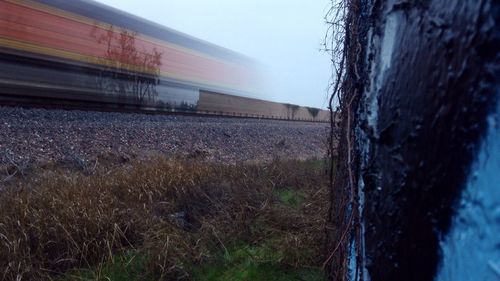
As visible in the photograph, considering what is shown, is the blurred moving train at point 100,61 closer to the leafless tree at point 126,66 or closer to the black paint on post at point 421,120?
the leafless tree at point 126,66

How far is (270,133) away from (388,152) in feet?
39.0

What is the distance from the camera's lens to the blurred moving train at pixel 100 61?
8781 millimetres

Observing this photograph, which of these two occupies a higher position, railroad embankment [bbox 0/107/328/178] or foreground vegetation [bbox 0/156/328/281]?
railroad embankment [bbox 0/107/328/178]

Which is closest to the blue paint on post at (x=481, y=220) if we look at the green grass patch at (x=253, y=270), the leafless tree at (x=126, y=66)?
the green grass patch at (x=253, y=270)

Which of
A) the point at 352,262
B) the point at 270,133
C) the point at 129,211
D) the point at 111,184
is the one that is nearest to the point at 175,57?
the point at 270,133

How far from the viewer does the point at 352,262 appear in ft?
3.14

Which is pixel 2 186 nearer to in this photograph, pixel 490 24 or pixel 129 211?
pixel 129 211

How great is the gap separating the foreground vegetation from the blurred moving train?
15.3ft

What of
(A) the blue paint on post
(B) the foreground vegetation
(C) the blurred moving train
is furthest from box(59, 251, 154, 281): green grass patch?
(C) the blurred moving train

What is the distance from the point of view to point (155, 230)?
151 inches

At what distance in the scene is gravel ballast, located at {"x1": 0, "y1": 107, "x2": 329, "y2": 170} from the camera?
21.1ft

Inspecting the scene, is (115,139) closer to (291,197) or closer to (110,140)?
(110,140)

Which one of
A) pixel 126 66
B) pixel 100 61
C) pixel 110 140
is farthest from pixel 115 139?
pixel 126 66

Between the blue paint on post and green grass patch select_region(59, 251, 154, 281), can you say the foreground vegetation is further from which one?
the blue paint on post
